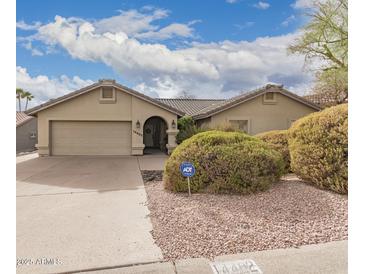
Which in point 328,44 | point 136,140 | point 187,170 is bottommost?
point 187,170

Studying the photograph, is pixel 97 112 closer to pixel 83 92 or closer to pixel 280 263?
pixel 83 92

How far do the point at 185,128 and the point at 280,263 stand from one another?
45.8 feet

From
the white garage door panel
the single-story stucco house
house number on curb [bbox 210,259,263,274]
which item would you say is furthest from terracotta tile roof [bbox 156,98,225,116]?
house number on curb [bbox 210,259,263,274]

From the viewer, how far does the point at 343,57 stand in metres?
20.5

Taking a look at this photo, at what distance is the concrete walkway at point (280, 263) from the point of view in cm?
314

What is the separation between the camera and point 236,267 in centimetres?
323

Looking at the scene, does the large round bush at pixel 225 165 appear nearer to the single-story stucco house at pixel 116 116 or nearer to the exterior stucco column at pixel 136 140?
the exterior stucco column at pixel 136 140

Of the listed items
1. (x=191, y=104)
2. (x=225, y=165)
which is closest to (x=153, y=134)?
(x=191, y=104)

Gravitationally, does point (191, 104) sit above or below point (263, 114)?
above

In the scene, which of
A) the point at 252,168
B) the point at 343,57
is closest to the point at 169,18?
the point at 252,168

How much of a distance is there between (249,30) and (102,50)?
666 cm

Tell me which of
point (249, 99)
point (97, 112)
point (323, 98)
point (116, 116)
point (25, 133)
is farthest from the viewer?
point (25, 133)

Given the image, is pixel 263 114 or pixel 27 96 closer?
pixel 263 114

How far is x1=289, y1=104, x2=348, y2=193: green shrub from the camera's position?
588cm
